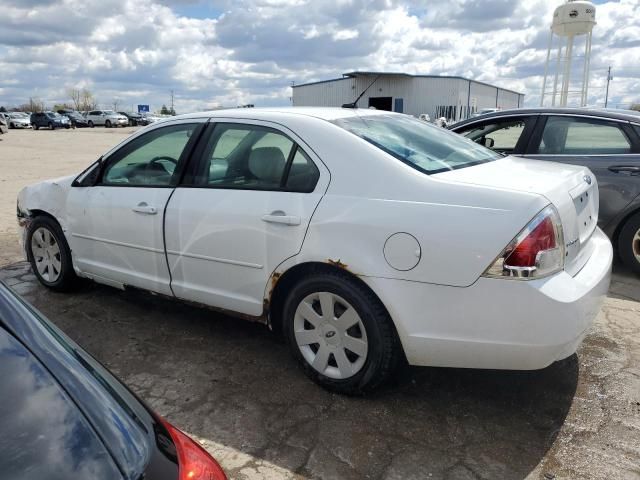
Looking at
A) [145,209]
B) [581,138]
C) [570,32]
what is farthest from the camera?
[570,32]

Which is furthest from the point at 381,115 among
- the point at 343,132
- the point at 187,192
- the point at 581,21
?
the point at 581,21

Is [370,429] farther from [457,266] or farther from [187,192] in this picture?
[187,192]

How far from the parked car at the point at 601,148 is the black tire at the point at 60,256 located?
14.3 ft

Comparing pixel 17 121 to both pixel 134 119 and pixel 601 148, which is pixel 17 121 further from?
pixel 601 148

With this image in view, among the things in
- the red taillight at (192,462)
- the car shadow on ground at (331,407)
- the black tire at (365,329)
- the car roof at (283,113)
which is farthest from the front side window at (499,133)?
the red taillight at (192,462)

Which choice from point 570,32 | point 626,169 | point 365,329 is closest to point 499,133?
point 626,169

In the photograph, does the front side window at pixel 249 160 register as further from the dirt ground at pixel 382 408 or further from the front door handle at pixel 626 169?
the front door handle at pixel 626 169

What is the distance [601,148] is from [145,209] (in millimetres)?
4291

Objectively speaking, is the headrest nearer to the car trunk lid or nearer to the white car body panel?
the white car body panel

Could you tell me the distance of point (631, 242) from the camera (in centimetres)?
521

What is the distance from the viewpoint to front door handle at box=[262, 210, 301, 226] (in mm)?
3072

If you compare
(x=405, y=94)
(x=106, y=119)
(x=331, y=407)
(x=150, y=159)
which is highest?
(x=405, y=94)

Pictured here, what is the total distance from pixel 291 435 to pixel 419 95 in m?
45.8

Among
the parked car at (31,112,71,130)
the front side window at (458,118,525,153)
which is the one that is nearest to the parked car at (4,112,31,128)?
the parked car at (31,112,71,130)
